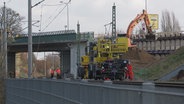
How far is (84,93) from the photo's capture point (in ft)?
38.8

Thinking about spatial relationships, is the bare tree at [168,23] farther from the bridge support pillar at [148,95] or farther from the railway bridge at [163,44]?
the bridge support pillar at [148,95]

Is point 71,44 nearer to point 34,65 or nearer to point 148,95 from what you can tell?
point 34,65

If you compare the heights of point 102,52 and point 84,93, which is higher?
point 102,52

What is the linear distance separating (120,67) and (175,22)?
87301 mm

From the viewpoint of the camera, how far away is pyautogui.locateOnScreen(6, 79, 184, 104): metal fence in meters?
7.00

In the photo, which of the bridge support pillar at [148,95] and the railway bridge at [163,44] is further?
the railway bridge at [163,44]

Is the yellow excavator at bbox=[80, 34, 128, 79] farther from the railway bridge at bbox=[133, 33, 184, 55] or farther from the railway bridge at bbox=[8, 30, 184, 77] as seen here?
the railway bridge at bbox=[133, 33, 184, 55]

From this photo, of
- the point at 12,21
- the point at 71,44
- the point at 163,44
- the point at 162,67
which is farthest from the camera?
the point at 71,44

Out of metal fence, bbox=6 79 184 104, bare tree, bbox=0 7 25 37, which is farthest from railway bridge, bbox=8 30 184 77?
metal fence, bbox=6 79 184 104

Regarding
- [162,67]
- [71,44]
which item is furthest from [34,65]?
[162,67]

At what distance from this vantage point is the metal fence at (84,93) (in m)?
7.00

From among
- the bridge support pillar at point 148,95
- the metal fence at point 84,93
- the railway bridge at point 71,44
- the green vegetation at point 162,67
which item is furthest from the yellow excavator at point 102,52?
the bridge support pillar at point 148,95

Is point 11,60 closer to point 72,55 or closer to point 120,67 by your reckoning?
point 72,55

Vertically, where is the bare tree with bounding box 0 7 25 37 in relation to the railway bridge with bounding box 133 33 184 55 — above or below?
above
